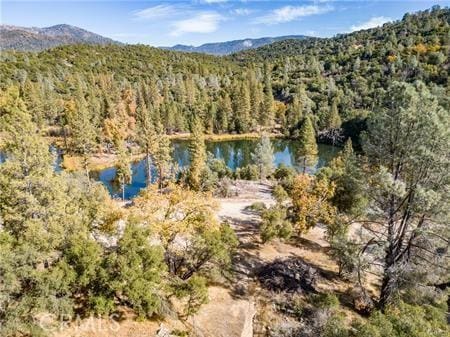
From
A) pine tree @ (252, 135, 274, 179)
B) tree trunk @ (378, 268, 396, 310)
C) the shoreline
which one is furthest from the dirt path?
the shoreline

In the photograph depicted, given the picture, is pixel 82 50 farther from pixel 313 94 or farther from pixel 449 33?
pixel 449 33

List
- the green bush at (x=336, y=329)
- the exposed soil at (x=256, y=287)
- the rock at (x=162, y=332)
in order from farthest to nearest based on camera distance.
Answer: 1. the exposed soil at (x=256, y=287)
2. the rock at (x=162, y=332)
3. the green bush at (x=336, y=329)

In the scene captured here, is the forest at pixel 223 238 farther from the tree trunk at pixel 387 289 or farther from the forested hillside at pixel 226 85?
the forested hillside at pixel 226 85

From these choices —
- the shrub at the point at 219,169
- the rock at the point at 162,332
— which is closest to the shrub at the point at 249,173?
the shrub at the point at 219,169

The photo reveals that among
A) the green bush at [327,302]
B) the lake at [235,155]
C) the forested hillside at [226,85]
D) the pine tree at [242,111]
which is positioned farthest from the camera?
the pine tree at [242,111]

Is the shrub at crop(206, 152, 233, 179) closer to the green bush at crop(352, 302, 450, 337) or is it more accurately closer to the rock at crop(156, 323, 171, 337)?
the rock at crop(156, 323, 171, 337)

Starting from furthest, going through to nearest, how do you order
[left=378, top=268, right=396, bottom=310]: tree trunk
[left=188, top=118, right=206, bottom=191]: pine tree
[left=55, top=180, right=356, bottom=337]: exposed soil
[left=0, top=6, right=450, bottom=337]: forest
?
[left=188, top=118, right=206, bottom=191]: pine tree
[left=55, top=180, right=356, bottom=337]: exposed soil
[left=378, top=268, right=396, bottom=310]: tree trunk
[left=0, top=6, right=450, bottom=337]: forest

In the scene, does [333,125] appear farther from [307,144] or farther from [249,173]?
[249,173]

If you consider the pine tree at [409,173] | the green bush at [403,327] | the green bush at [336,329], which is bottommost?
the green bush at [336,329]
